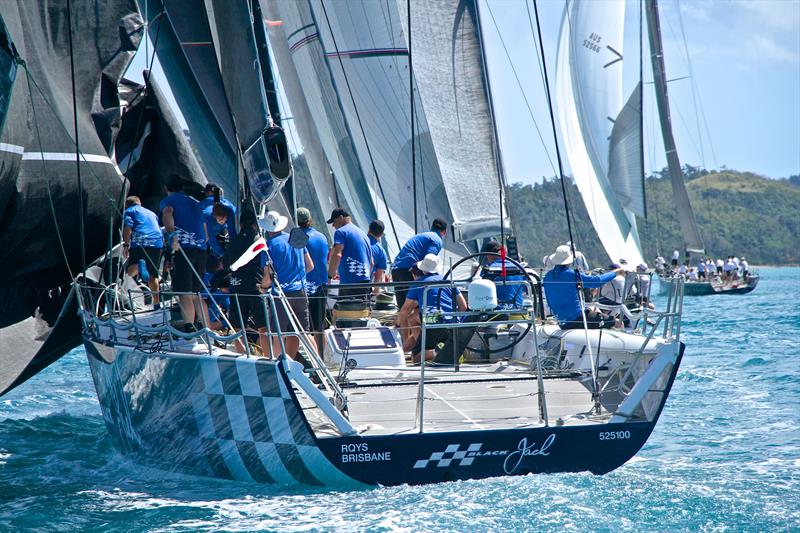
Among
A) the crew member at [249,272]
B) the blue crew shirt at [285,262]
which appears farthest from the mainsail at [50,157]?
the blue crew shirt at [285,262]

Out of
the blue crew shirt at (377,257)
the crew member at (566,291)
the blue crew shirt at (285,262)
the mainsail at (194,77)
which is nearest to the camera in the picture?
the blue crew shirt at (285,262)

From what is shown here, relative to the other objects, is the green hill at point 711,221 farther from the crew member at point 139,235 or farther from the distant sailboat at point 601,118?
the crew member at point 139,235

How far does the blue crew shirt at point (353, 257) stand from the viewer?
9.12 meters

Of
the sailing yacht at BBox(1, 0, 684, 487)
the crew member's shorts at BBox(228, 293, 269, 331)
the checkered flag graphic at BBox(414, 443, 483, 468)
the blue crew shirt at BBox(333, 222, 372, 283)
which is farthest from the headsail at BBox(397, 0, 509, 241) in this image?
the checkered flag graphic at BBox(414, 443, 483, 468)

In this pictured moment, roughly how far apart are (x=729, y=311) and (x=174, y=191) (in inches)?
850

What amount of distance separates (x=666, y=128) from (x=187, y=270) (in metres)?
25.1

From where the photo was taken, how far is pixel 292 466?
6.16 m

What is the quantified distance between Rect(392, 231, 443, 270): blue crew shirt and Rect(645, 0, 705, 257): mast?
22.7 meters

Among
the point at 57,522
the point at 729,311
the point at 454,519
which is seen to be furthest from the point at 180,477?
the point at 729,311

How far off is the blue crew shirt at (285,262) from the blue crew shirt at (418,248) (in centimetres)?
199

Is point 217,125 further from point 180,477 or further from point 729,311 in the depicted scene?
point 729,311

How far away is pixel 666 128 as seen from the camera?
102 feet

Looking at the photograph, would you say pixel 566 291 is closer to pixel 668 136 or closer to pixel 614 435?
pixel 614 435

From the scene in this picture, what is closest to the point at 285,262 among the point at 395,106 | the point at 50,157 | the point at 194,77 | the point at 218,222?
the point at 218,222
